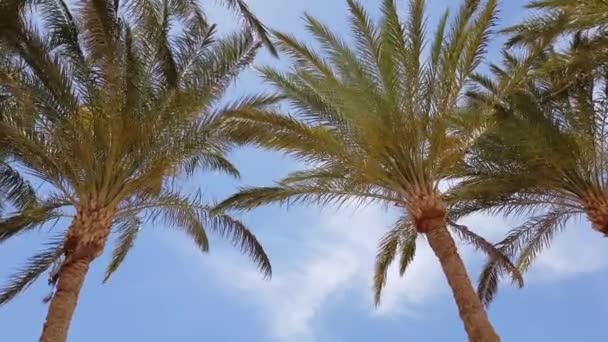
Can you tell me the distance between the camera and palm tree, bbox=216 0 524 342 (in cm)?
1122

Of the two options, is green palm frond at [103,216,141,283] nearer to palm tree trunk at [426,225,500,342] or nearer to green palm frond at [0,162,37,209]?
green palm frond at [0,162,37,209]

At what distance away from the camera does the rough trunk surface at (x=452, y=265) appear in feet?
32.0

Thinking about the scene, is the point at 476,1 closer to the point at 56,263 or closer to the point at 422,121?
the point at 422,121

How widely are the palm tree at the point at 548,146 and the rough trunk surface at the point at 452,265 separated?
55.3 inches

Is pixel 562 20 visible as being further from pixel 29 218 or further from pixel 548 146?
pixel 29 218

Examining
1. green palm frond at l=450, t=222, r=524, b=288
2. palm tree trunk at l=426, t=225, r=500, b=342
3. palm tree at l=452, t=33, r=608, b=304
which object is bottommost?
palm tree trunk at l=426, t=225, r=500, b=342

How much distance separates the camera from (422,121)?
449 inches

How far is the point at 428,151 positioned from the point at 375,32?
7.21 ft

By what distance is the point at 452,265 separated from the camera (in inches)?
422

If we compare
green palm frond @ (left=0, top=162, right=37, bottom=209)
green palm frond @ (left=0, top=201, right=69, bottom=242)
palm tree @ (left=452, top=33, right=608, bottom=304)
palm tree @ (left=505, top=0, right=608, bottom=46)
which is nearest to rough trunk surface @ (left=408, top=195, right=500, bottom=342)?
palm tree @ (left=452, top=33, right=608, bottom=304)

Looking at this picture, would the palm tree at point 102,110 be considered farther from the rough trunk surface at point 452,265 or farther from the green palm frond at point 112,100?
the rough trunk surface at point 452,265

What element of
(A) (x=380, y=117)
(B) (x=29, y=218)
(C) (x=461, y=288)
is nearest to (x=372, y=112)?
(A) (x=380, y=117)

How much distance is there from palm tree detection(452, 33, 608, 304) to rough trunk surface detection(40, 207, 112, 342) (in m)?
6.08

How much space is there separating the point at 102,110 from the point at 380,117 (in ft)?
14.1
